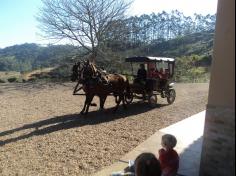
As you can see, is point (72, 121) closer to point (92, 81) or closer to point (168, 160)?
point (92, 81)

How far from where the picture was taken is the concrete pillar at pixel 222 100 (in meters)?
4.68

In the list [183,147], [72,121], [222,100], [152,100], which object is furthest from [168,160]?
[152,100]

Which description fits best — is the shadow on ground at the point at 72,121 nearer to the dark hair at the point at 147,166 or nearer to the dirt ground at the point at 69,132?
the dirt ground at the point at 69,132

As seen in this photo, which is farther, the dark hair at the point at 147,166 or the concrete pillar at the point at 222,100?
the concrete pillar at the point at 222,100

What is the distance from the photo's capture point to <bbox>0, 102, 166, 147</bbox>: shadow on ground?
9.57 m

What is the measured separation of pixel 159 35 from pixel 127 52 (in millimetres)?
50830

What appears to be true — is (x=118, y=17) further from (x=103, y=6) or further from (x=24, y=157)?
(x=24, y=157)

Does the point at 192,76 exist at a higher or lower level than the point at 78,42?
lower

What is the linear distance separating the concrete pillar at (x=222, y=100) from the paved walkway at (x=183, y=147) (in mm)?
1052

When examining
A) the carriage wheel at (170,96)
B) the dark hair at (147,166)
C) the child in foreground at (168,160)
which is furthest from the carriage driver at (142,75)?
the dark hair at (147,166)

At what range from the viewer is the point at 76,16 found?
82.0 feet

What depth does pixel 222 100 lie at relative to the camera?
4863 millimetres

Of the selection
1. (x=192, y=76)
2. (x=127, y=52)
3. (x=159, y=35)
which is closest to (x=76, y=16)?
(x=127, y=52)

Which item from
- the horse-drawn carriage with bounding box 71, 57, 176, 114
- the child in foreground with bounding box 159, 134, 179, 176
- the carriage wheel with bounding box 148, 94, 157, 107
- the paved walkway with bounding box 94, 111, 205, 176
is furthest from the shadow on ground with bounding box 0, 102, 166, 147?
the child in foreground with bounding box 159, 134, 179, 176
